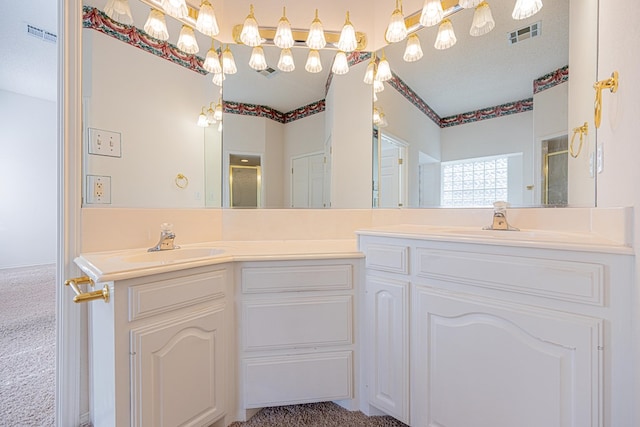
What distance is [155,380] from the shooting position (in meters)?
1.00

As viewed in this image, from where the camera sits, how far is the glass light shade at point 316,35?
183 cm

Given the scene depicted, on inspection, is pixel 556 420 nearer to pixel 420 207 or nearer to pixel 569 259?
pixel 569 259

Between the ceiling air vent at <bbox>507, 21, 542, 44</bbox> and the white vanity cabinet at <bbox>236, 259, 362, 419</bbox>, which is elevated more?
the ceiling air vent at <bbox>507, 21, 542, 44</bbox>

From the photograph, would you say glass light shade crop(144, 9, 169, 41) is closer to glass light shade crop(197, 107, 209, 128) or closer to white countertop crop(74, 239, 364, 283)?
glass light shade crop(197, 107, 209, 128)

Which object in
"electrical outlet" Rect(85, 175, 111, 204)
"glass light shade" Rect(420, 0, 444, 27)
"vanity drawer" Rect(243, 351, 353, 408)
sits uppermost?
"glass light shade" Rect(420, 0, 444, 27)

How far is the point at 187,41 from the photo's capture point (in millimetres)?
1700

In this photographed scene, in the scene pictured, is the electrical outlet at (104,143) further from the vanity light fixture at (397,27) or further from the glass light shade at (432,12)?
the glass light shade at (432,12)

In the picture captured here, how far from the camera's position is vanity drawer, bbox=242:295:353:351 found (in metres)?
1.28

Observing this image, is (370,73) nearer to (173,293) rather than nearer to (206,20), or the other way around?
(206,20)

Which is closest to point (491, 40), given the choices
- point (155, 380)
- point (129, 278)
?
point (129, 278)

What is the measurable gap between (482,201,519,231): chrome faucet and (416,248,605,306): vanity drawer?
47 cm

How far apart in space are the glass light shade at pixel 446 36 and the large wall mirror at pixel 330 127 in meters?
0.03

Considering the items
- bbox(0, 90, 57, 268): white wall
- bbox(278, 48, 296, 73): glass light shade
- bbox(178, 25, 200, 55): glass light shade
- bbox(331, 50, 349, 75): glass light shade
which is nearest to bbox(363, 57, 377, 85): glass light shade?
bbox(331, 50, 349, 75): glass light shade

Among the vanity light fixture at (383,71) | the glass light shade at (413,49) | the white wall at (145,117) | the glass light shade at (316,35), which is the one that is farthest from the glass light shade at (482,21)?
the white wall at (145,117)
